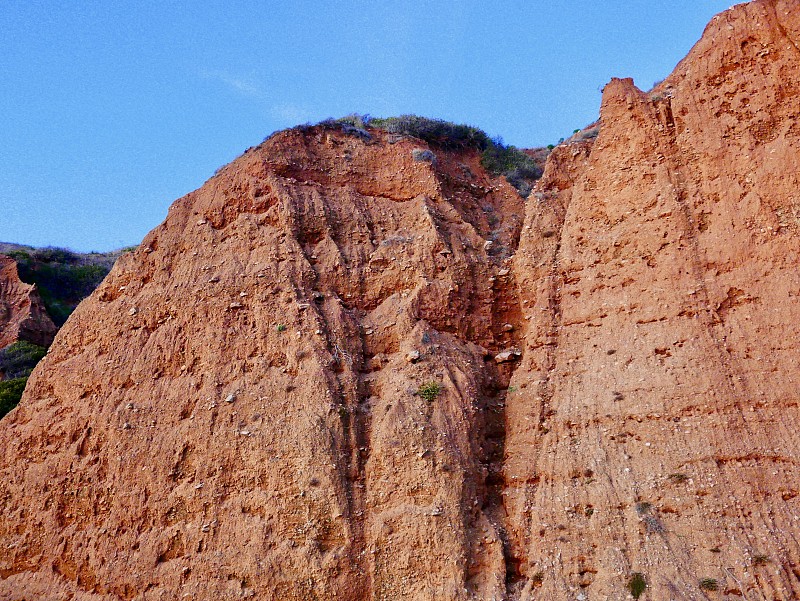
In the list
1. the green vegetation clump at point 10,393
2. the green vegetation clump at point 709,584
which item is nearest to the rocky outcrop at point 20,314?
the green vegetation clump at point 10,393

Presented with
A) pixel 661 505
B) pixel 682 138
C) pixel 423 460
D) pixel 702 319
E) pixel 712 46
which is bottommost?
pixel 661 505

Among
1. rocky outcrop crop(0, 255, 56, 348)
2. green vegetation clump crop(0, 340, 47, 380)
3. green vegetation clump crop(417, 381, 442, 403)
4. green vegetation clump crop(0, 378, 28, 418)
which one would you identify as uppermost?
rocky outcrop crop(0, 255, 56, 348)

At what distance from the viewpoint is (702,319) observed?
12195 mm

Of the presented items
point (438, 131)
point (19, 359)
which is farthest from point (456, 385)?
point (19, 359)

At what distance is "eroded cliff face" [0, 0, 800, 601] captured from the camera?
1105 centimetres

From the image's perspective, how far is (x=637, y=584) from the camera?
10.2 meters

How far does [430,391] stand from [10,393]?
604 inches

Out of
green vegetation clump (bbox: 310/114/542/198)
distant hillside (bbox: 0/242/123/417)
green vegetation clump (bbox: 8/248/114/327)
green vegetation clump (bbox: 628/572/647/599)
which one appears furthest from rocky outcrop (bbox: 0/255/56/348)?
green vegetation clump (bbox: 628/572/647/599)

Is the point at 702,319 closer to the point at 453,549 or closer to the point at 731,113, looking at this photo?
the point at 731,113

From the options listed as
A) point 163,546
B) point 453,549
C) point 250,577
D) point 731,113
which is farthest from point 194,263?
point 731,113

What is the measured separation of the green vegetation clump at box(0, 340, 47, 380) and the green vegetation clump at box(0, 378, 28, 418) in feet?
5.23

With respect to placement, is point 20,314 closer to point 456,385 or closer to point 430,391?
point 430,391

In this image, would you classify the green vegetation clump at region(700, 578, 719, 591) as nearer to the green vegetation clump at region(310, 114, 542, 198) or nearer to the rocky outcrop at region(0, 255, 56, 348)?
the green vegetation clump at region(310, 114, 542, 198)

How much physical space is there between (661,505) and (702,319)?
3.24 metres
